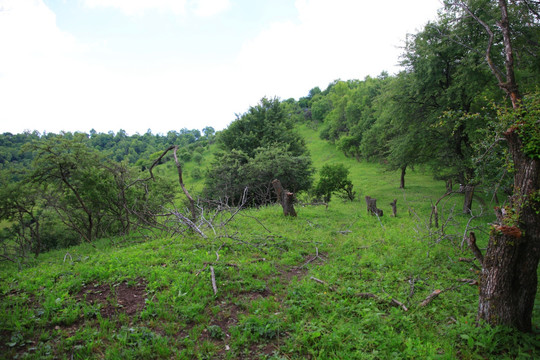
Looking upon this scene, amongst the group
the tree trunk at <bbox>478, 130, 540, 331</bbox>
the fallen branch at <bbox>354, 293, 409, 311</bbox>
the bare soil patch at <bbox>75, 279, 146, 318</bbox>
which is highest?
the tree trunk at <bbox>478, 130, 540, 331</bbox>

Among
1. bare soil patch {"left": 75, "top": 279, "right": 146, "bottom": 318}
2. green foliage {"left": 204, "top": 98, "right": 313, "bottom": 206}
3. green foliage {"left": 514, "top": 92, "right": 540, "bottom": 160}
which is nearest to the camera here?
green foliage {"left": 514, "top": 92, "right": 540, "bottom": 160}

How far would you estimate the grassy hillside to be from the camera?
3262 millimetres

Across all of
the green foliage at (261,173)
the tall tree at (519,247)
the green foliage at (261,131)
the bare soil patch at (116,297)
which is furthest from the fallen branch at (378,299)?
the green foliage at (261,131)

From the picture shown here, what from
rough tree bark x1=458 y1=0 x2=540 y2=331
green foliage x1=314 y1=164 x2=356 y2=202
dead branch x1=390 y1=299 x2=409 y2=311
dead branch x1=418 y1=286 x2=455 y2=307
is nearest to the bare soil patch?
dead branch x1=390 y1=299 x2=409 y2=311

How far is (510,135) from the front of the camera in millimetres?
3793

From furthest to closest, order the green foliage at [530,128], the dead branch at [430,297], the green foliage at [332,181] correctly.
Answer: the green foliage at [332,181] < the dead branch at [430,297] < the green foliage at [530,128]

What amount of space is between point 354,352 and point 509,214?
9.02 ft

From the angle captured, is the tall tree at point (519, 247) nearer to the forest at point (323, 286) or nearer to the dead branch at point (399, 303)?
the forest at point (323, 286)

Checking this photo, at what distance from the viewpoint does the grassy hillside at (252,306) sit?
3262 millimetres

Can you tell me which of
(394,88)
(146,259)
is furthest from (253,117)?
(146,259)

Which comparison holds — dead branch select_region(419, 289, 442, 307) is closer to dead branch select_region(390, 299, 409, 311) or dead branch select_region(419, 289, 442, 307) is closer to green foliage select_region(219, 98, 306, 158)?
dead branch select_region(390, 299, 409, 311)

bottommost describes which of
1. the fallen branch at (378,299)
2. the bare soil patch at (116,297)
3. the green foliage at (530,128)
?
the fallen branch at (378,299)

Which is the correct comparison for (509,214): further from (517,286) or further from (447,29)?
(447,29)

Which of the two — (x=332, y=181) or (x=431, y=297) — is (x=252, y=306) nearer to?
(x=431, y=297)
